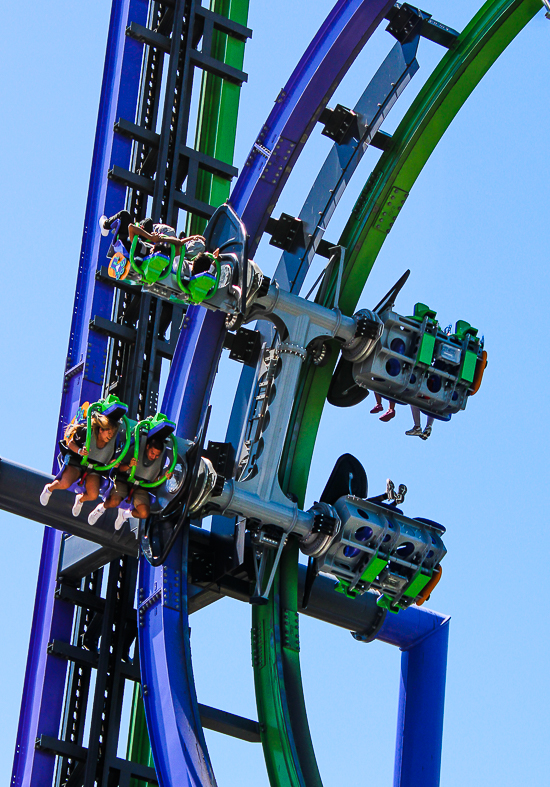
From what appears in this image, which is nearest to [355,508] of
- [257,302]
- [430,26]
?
[257,302]

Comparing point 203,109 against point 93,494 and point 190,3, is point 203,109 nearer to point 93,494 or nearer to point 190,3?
point 190,3

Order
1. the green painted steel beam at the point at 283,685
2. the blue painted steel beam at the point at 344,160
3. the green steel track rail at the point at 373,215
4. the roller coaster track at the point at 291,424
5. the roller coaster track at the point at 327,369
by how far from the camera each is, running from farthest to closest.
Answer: the blue painted steel beam at the point at 344,160 < the green steel track rail at the point at 373,215 < the roller coaster track at the point at 327,369 < the green painted steel beam at the point at 283,685 < the roller coaster track at the point at 291,424

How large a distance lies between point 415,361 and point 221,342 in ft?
7.65

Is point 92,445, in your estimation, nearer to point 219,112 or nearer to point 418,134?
point 418,134

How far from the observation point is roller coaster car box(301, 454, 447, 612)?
16.5 m

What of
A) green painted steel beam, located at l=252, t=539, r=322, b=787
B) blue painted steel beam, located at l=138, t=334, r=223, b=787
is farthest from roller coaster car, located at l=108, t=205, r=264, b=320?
green painted steel beam, located at l=252, t=539, r=322, b=787

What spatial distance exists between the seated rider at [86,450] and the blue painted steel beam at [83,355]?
413 centimetres

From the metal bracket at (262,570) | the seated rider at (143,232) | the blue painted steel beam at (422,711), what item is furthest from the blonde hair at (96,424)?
the blue painted steel beam at (422,711)

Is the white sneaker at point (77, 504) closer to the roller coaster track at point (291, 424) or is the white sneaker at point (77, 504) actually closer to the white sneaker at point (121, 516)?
the white sneaker at point (121, 516)

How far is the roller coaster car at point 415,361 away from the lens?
1722cm

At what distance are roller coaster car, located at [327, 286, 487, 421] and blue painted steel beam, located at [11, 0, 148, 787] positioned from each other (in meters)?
3.43

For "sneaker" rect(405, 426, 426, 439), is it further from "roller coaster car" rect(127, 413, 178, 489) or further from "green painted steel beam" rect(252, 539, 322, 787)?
"roller coaster car" rect(127, 413, 178, 489)

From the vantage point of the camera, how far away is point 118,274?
15180mm

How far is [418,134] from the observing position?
18.2 m
